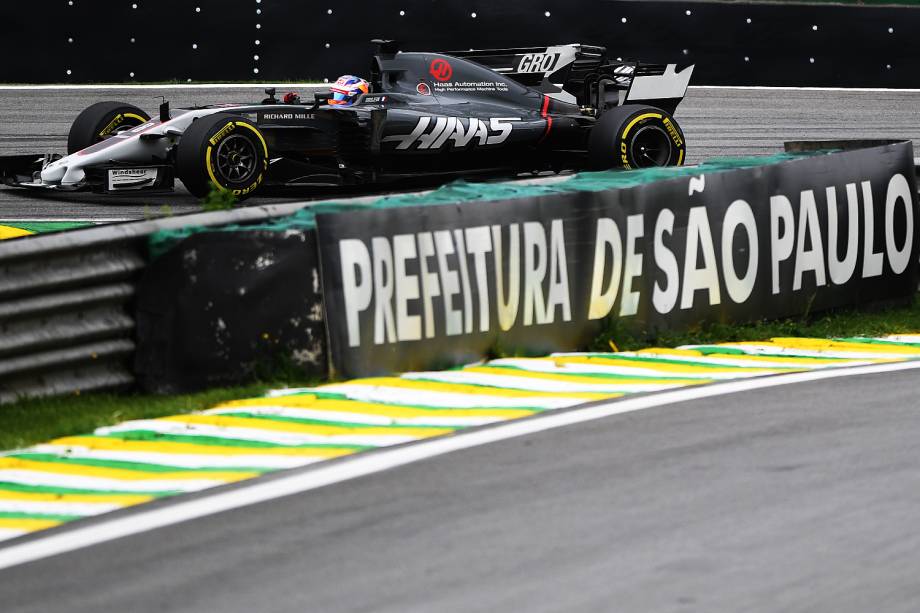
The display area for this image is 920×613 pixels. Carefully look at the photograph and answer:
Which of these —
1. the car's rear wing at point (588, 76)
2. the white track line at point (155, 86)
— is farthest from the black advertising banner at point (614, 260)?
the white track line at point (155, 86)

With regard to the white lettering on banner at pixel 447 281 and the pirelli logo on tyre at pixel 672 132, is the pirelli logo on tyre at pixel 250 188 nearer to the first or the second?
the pirelli logo on tyre at pixel 672 132

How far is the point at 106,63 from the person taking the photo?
17797 millimetres

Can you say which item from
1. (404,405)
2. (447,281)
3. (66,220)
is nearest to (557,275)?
Result: (447,281)

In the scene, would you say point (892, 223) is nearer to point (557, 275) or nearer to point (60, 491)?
point (557, 275)

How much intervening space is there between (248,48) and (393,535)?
14.4 meters

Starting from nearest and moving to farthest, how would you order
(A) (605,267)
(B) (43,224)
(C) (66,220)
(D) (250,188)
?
(A) (605,267), (B) (43,224), (C) (66,220), (D) (250,188)

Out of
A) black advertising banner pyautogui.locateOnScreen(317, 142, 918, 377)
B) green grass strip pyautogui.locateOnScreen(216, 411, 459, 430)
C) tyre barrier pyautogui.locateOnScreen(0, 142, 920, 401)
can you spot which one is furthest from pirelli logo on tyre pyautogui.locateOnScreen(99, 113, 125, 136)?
green grass strip pyautogui.locateOnScreen(216, 411, 459, 430)

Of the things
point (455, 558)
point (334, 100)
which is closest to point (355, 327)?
point (455, 558)

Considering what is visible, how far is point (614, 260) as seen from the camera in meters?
7.32

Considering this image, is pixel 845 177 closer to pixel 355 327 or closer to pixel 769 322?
pixel 769 322

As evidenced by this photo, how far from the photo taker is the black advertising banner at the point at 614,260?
6508 mm

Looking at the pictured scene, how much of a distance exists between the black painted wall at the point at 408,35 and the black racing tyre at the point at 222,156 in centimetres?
687

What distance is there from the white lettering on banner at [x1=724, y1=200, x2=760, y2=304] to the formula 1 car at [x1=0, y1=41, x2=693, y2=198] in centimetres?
471

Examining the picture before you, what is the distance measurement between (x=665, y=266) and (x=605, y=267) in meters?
0.42
